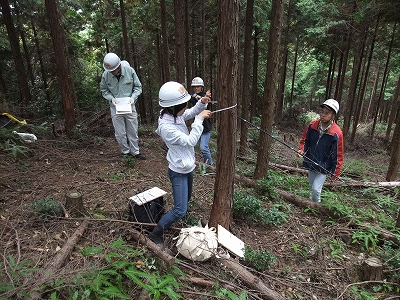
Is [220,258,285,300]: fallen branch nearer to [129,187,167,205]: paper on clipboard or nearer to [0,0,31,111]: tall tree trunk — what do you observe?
[129,187,167,205]: paper on clipboard

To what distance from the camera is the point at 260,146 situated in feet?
20.9

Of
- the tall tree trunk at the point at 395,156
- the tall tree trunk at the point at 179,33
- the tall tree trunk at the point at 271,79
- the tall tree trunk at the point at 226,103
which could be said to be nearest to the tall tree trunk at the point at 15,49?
the tall tree trunk at the point at 179,33

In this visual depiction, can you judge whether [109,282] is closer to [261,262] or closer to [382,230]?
[261,262]

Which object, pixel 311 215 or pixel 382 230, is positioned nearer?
pixel 382 230

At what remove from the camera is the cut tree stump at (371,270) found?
→ 139 inches

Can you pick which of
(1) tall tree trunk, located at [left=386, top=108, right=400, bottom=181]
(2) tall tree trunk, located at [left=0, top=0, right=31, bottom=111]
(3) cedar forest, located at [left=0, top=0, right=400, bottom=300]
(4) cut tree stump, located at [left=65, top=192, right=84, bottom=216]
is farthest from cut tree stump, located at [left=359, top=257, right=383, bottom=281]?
(2) tall tree trunk, located at [left=0, top=0, right=31, bottom=111]

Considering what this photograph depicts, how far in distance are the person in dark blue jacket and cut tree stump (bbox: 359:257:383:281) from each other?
1548 millimetres

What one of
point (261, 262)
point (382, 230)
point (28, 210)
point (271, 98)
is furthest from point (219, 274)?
point (271, 98)

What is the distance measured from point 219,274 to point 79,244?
1.87 m

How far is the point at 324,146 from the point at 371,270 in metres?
2.19

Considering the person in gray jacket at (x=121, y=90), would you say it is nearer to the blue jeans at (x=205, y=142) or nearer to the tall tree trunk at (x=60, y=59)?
the tall tree trunk at (x=60, y=59)

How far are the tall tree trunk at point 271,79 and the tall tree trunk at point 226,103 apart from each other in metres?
2.67

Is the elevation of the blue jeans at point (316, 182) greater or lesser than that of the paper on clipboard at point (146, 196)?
lesser

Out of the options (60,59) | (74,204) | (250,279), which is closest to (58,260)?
(74,204)
